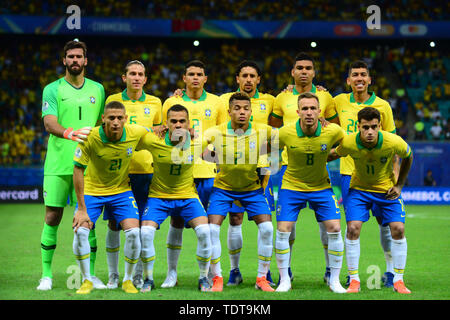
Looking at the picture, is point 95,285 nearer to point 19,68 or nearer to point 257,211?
point 257,211

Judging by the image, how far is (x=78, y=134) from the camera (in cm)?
658

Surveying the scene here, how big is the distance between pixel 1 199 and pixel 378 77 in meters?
17.2

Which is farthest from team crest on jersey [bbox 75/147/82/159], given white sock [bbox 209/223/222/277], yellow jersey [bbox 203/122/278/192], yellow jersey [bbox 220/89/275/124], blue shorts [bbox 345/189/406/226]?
blue shorts [bbox 345/189/406/226]

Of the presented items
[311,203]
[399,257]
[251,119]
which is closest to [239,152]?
[251,119]

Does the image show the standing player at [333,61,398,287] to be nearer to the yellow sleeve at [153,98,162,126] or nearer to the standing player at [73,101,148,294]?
the yellow sleeve at [153,98,162,126]

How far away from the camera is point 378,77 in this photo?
2883cm

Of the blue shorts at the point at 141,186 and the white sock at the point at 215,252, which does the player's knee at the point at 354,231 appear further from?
the blue shorts at the point at 141,186

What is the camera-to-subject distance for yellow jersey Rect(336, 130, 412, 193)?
684cm

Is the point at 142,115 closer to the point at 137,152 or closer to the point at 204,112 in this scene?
the point at 137,152

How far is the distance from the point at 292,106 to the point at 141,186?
6.69 feet

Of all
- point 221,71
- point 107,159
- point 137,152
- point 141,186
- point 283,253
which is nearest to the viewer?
point 107,159

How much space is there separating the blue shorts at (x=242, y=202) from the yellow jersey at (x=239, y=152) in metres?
0.06

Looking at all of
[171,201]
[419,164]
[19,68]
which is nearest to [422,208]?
[419,164]

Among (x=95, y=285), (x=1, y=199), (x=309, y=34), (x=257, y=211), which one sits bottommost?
(x=1, y=199)
